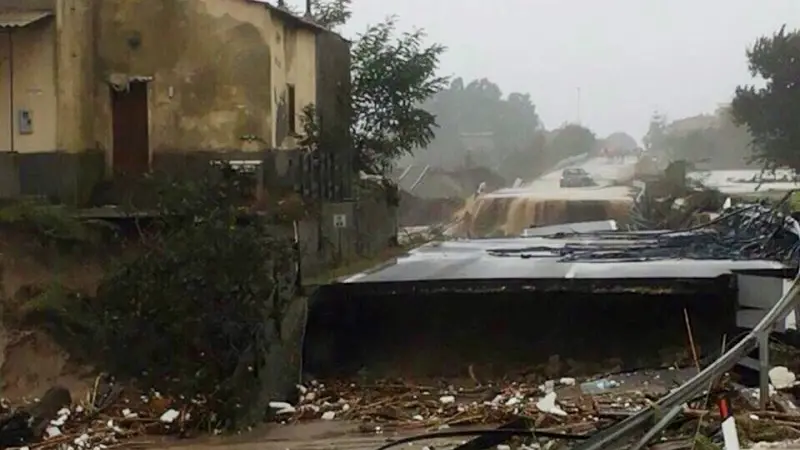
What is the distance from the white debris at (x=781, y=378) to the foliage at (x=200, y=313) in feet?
17.9

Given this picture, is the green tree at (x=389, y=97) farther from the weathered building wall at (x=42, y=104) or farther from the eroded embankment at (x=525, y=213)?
the eroded embankment at (x=525, y=213)

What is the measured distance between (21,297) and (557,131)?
83.2 m

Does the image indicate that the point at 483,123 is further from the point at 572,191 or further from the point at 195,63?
the point at 195,63

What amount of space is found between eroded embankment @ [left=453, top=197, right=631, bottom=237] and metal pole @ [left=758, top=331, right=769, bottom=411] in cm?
2725

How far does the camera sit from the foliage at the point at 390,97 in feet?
64.2

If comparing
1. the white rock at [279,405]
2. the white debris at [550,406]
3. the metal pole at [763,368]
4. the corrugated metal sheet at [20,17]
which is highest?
the corrugated metal sheet at [20,17]

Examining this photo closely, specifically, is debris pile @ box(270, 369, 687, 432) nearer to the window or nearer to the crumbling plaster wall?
the crumbling plaster wall

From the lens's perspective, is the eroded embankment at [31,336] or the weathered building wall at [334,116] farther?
the weathered building wall at [334,116]

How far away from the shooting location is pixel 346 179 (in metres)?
18.2

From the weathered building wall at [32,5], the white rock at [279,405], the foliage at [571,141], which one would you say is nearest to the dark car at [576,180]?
the foliage at [571,141]

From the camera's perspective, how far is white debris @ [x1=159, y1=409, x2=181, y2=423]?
11282 mm

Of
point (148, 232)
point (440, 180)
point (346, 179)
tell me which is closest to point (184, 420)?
point (148, 232)

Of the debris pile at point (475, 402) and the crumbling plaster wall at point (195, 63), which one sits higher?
the crumbling plaster wall at point (195, 63)

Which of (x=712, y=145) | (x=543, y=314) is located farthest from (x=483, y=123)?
(x=543, y=314)
